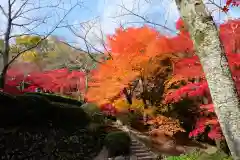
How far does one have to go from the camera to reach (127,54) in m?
18.1

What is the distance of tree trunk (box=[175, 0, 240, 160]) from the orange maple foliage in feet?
50.8

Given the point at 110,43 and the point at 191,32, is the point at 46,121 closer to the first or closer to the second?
the point at 110,43

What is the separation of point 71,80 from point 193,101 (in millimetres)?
13610

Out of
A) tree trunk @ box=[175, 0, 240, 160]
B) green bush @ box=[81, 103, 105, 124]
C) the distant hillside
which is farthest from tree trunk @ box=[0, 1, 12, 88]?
the distant hillside

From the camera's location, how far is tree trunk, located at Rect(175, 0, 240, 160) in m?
2.29

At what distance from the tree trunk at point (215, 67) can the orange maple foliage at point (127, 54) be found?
15497 millimetres

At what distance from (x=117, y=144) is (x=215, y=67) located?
13.5 meters

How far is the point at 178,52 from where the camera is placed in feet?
62.3

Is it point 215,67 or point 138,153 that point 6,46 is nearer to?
point 138,153

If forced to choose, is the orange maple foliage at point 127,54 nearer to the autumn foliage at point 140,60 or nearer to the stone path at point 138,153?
the autumn foliage at point 140,60

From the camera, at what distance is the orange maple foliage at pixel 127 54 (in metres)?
18.1

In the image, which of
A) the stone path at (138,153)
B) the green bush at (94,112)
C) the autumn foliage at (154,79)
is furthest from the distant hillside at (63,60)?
the stone path at (138,153)

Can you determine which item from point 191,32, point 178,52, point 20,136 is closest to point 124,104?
point 178,52

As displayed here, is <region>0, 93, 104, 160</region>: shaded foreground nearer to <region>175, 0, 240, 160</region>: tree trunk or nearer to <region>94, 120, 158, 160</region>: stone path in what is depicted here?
<region>94, 120, 158, 160</region>: stone path
